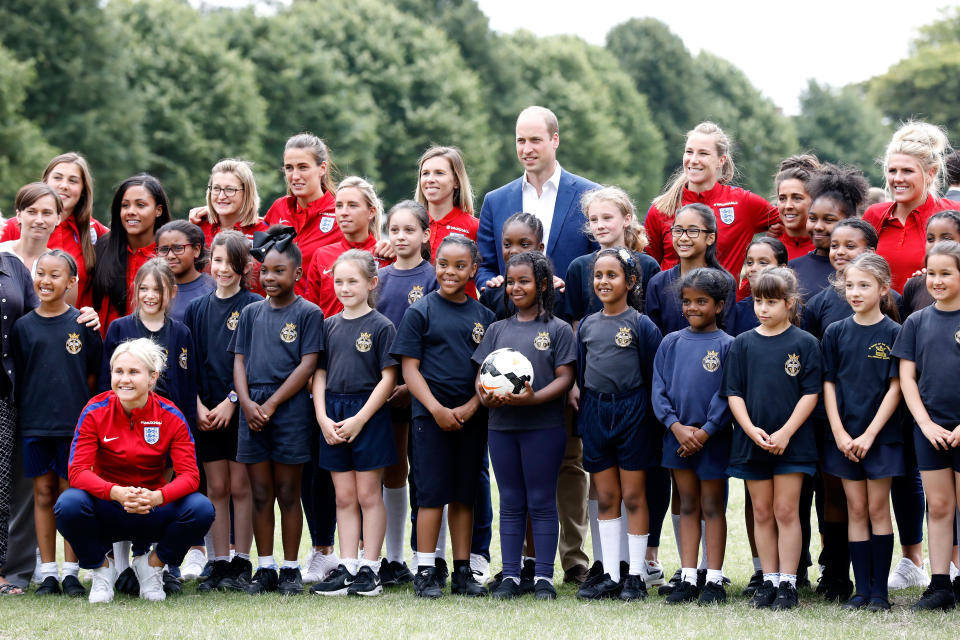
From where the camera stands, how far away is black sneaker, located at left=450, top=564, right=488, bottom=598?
6918 millimetres

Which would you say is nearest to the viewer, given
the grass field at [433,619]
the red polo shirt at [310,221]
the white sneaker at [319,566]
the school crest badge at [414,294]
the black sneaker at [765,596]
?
the grass field at [433,619]

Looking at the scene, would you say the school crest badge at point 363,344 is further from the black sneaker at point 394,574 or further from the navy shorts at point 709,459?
the navy shorts at point 709,459

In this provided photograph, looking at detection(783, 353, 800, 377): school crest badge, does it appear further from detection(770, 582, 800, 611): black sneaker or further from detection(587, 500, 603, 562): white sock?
detection(587, 500, 603, 562): white sock

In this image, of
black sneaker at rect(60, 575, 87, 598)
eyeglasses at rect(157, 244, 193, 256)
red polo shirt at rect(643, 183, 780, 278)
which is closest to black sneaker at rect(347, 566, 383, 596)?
black sneaker at rect(60, 575, 87, 598)

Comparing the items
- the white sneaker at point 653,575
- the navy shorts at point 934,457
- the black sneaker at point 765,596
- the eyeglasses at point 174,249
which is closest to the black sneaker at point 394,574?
the white sneaker at point 653,575

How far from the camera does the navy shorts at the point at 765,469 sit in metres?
6.59

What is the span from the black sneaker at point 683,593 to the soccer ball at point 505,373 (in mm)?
1487

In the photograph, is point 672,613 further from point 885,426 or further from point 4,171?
point 4,171

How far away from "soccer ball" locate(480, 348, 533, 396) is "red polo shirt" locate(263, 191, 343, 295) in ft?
7.44

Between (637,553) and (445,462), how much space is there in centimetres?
128

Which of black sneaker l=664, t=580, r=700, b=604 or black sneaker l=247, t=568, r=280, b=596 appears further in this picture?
black sneaker l=247, t=568, r=280, b=596

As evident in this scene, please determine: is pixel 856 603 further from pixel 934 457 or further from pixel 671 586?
pixel 671 586

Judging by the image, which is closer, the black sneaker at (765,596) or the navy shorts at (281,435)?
the black sneaker at (765,596)

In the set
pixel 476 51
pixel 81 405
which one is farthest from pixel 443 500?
pixel 476 51
